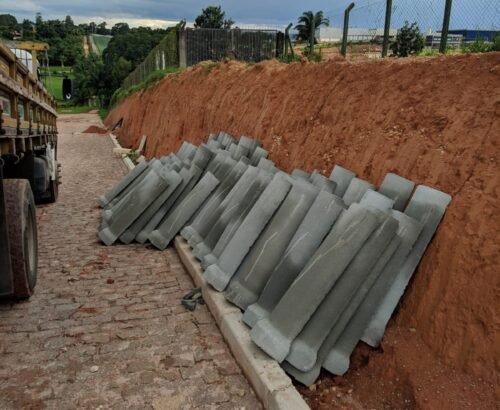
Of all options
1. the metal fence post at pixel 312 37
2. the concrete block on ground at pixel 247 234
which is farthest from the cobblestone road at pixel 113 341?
the metal fence post at pixel 312 37

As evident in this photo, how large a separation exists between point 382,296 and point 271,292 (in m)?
0.92

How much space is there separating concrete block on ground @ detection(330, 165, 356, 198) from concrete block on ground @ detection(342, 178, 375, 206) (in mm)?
199

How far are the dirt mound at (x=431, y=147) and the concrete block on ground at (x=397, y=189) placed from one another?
140mm

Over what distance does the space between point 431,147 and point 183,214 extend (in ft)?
11.4

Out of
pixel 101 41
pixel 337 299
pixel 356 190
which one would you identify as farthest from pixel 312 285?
pixel 101 41

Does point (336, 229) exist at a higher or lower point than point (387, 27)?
lower

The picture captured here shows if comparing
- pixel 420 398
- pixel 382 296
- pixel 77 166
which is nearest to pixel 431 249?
pixel 382 296

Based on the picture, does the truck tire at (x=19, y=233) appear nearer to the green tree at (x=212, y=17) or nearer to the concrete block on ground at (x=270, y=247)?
the concrete block on ground at (x=270, y=247)

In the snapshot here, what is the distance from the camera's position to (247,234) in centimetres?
461

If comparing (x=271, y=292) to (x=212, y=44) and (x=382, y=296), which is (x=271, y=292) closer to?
(x=382, y=296)

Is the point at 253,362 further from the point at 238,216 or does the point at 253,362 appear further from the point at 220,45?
the point at 220,45

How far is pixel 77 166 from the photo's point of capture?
13.8m

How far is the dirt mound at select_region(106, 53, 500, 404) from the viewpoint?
313 centimetres

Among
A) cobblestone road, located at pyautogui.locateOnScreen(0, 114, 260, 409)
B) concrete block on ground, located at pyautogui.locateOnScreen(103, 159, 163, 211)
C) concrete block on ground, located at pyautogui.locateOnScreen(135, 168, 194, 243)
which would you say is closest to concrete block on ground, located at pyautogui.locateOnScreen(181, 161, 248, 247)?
cobblestone road, located at pyautogui.locateOnScreen(0, 114, 260, 409)
